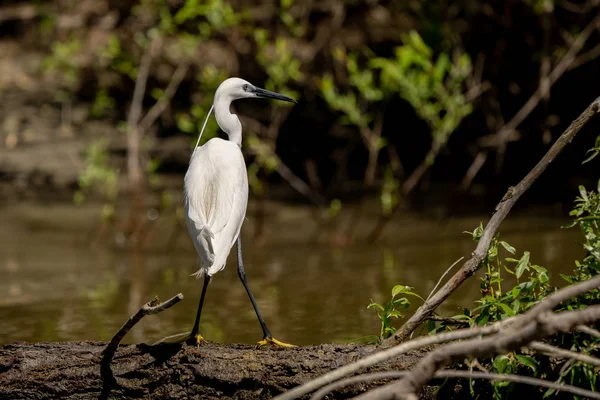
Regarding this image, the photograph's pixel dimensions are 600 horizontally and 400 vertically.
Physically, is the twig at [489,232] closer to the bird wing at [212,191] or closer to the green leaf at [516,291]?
the green leaf at [516,291]

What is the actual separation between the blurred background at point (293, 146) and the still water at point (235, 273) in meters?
0.03

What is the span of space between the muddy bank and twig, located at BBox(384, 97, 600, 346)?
0.73 feet

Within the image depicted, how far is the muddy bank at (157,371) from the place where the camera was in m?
3.33

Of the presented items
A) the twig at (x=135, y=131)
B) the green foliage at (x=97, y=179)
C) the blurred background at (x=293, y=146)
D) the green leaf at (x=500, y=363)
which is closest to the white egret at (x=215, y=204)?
the green leaf at (x=500, y=363)

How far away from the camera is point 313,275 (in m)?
7.07

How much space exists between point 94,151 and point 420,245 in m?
3.12

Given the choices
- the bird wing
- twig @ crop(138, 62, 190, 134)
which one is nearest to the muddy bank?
the bird wing

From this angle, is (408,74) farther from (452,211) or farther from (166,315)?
(166,315)

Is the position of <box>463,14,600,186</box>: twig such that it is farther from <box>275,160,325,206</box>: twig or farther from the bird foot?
the bird foot

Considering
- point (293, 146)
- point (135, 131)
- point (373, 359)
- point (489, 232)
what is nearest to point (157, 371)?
point (373, 359)

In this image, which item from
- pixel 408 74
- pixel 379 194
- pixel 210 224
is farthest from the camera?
pixel 379 194

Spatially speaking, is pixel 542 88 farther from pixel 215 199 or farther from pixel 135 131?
pixel 215 199

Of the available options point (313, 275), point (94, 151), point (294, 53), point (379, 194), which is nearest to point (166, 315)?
point (313, 275)

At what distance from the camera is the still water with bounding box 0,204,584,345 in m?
5.48
